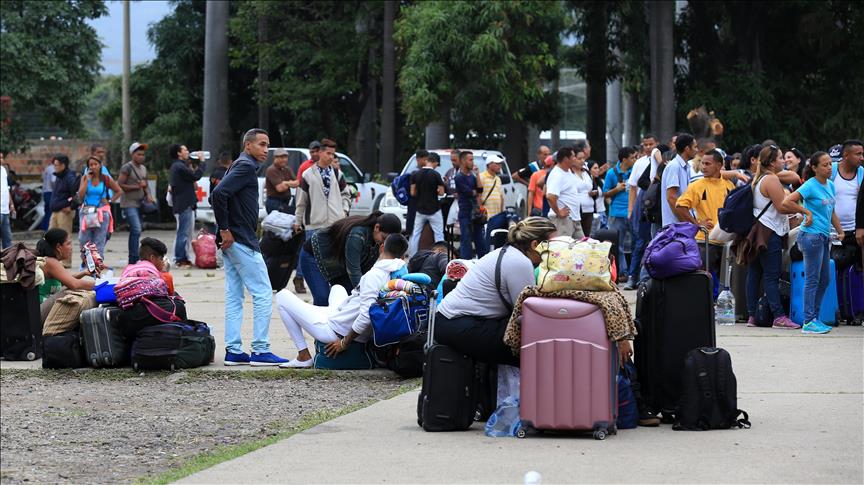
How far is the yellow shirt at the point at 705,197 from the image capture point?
46.0 ft

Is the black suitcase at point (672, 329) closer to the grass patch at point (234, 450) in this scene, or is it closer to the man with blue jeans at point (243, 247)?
the grass patch at point (234, 450)

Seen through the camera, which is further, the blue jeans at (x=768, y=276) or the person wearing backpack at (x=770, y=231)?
the blue jeans at (x=768, y=276)

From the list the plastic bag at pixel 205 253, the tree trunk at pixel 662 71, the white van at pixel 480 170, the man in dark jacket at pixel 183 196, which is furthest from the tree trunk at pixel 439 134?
the plastic bag at pixel 205 253

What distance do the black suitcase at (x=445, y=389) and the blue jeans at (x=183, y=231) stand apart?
13097 millimetres

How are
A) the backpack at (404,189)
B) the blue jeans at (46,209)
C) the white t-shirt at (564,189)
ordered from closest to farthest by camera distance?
the white t-shirt at (564,189), the backpack at (404,189), the blue jeans at (46,209)

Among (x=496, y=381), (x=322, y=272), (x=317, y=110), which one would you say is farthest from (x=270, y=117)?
(x=496, y=381)

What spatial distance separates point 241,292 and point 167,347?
0.82 metres

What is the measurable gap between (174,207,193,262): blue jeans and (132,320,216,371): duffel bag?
9965mm

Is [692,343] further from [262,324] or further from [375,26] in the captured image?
[375,26]

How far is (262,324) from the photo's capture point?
1152 cm

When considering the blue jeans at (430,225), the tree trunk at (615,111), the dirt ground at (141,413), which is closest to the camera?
the dirt ground at (141,413)

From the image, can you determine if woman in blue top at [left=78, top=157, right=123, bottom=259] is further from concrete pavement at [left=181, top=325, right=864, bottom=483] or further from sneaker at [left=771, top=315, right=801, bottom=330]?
concrete pavement at [left=181, top=325, right=864, bottom=483]

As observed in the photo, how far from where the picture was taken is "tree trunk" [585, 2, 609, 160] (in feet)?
112

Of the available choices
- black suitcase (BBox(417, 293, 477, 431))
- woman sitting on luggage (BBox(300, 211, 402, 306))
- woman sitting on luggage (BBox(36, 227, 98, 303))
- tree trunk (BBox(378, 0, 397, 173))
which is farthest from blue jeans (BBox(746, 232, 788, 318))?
tree trunk (BBox(378, 0, 397, 173))
